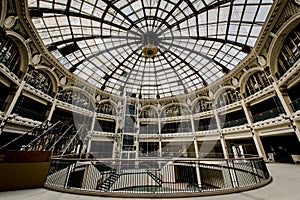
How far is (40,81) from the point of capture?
607 inches

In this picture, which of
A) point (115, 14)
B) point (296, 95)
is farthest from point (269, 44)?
point (115, 14)

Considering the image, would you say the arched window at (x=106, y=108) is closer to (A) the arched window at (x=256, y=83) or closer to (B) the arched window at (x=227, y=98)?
(B) the arched window at (x=227, y=98)

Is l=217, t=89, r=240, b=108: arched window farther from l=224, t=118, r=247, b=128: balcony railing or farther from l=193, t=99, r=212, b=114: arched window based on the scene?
l=224, t=118, r=247, b=128: balcony railing

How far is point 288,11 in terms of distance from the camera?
10.3 meters

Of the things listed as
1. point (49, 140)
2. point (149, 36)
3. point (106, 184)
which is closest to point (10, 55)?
point (49, 140)

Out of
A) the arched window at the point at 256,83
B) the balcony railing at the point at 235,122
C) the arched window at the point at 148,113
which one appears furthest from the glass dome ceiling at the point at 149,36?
the arched window at the point at 148,113

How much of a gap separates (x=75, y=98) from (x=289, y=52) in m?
25.0

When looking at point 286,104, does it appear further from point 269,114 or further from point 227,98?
point 227,98

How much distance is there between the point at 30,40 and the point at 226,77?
904 inches

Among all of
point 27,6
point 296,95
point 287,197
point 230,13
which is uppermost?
point 230,13

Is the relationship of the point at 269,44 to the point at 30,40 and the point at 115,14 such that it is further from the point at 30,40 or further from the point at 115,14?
the point at 30,40

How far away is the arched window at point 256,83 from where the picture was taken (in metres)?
15.0

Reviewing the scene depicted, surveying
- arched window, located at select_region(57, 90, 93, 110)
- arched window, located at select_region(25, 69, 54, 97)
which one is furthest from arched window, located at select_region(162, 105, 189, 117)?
arched window, located at select_region(25, 69, 54, 97)

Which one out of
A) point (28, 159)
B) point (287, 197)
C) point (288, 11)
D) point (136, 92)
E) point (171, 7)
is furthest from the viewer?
point (136, 92)
